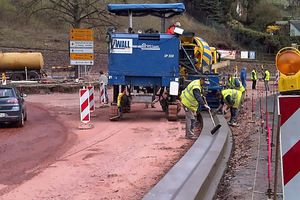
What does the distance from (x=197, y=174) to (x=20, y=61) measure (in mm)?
29018

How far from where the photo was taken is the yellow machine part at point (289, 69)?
3623 millimetres

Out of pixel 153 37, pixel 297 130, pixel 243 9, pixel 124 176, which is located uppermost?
pixel 243 9

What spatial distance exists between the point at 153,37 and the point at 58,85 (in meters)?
15.1

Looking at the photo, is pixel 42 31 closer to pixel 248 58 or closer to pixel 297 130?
pixel 248 58

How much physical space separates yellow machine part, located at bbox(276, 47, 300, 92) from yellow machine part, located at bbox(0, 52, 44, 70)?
3160 centimetres

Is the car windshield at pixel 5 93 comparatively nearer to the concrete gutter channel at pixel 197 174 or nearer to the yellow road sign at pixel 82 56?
the concrete gutter channel at pixel 197 174

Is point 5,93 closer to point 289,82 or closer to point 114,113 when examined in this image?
point 114,113

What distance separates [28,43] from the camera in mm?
48219

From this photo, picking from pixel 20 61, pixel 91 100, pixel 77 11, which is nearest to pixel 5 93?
pixel 91 100

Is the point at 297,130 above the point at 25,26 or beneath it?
beneath

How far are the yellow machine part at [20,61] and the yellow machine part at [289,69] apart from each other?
3160 centimetres

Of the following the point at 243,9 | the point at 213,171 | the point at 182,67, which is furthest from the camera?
the point at 243,9

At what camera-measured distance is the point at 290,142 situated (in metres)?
3.69

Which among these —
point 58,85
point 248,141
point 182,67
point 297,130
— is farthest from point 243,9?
point 297,130
